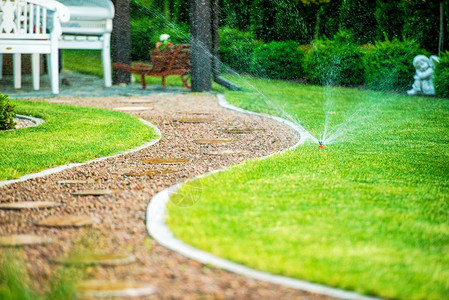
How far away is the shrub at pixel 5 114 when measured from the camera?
6.14 meters

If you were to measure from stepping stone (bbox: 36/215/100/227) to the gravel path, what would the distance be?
5 cm

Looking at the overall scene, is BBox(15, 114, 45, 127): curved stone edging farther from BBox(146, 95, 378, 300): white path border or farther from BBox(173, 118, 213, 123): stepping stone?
BBox(146, 95, 378, 300): white path border

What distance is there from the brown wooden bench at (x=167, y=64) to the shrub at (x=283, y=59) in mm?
3065

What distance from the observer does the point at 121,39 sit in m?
11.3

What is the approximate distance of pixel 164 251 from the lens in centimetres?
285

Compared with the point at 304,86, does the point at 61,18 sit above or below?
above

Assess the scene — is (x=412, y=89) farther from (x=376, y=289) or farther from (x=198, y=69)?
(x=376, y=289)

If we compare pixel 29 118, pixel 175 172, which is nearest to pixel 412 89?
pixel 29 118

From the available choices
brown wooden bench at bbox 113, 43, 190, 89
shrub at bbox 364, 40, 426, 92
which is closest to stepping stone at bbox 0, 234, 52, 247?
brown wooden bench at bbox 113, 43, 190, 89

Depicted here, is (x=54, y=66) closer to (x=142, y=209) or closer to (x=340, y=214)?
(x=142, y=209)

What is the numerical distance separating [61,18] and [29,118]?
2386mm

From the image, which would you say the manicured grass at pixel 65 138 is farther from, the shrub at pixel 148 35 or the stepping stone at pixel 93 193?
the shrub at pixel 148 35

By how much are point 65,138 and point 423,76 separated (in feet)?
22.4

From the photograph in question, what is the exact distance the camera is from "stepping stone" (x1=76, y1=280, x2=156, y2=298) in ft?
7.81
